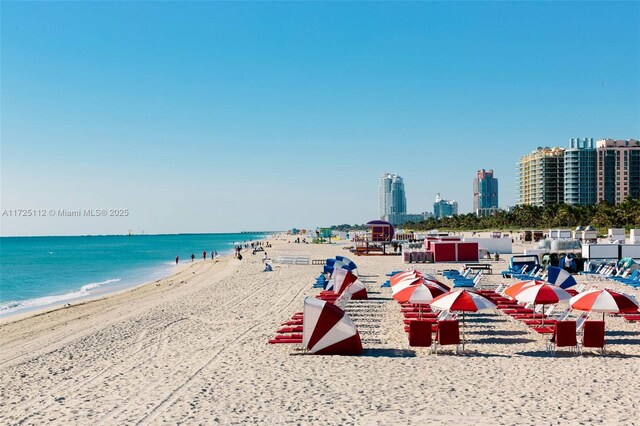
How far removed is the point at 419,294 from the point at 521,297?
2.35m

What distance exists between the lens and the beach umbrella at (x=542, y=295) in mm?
13248

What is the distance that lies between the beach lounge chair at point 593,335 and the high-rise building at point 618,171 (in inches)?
5833

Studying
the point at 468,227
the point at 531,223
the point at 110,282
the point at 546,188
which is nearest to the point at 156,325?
the point at 110,282

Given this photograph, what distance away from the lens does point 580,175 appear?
147m

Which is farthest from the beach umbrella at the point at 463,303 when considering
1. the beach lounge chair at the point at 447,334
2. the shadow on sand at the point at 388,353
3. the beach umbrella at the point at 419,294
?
the shadow on sand at the point at 388,353

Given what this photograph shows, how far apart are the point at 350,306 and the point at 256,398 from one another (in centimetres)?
994

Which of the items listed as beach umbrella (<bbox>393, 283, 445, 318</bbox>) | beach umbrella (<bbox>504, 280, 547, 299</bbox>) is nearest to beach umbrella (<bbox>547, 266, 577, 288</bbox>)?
beach umbrella (<bbox>504, 280, 547, 299</bbox>)

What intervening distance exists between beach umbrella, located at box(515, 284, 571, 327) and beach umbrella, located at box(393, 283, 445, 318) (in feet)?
6.24

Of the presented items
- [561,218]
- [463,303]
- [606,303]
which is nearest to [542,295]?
[606,303]

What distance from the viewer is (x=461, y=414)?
8117 mm

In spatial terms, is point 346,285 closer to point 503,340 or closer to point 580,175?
point 503,340

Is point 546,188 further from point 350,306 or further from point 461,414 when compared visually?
point 461,414

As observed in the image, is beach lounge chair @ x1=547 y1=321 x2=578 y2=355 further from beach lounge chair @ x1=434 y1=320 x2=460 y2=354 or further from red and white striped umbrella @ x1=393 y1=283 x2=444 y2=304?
red and white striped umbrella @ x1=393 y1=283 x2=444 y2=304

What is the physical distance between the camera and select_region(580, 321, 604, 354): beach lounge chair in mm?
11797
